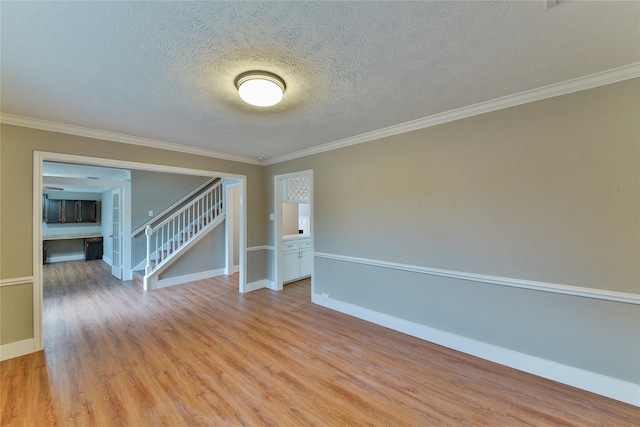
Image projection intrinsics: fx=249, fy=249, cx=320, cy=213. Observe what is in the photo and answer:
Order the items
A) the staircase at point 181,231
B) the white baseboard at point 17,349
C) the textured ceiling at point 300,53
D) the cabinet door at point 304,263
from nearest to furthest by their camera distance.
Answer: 1. the textured ceiling at point 300,53
2. the white baseboard at point 17,349
3. the staircase at point 181,231
4. the cabinet door at point 304,263

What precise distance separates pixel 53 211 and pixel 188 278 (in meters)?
5.97

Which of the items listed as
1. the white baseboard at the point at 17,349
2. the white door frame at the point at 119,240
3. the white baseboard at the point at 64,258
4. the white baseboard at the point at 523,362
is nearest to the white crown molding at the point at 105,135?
the white baseboard at the point at 17,349

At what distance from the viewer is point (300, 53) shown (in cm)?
160

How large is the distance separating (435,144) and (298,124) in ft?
5.09

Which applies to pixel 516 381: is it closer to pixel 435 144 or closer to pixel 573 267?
pixel 573 267

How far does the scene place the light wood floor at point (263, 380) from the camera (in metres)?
1.75

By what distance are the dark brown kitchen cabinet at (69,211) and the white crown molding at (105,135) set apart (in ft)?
23.1

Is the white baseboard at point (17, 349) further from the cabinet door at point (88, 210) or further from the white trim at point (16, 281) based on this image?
the cabinet door at point (88, 210)

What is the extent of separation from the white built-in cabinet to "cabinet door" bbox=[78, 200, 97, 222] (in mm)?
7581

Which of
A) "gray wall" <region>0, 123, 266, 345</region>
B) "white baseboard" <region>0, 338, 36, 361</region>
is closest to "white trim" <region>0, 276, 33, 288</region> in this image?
"gray wall" <region>0, 123, 266, 345</region>

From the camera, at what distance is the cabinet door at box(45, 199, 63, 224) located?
24.8 ft

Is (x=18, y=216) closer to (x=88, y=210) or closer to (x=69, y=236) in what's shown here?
(x=69, y=236)

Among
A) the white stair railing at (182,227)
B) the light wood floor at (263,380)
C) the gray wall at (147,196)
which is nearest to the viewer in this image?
the light wood floor at (263,380)

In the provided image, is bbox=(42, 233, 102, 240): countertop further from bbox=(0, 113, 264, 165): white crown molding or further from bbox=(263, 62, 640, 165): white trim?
bbox=(263, 62, 640, 165): white trim
